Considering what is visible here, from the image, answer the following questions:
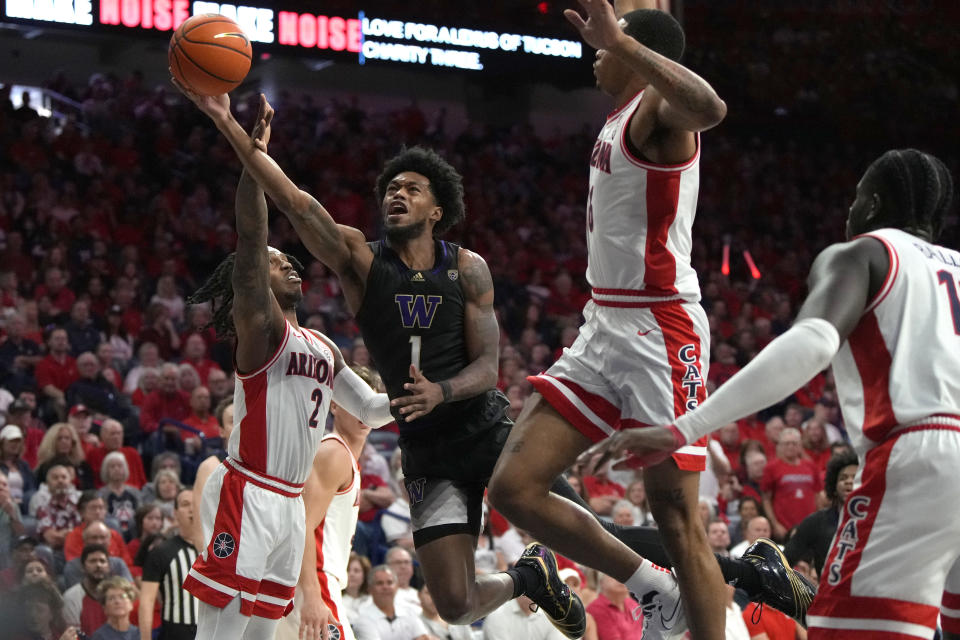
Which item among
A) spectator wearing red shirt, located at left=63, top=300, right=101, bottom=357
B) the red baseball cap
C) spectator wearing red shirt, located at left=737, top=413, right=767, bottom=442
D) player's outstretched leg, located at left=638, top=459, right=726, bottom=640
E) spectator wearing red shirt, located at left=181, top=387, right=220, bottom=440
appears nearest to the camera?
player's outstretched leg, located at left=638, top=459, right=726, bottom=640

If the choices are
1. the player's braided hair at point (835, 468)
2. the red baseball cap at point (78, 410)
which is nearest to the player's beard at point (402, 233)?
the player's braided hair at point (835, 468)

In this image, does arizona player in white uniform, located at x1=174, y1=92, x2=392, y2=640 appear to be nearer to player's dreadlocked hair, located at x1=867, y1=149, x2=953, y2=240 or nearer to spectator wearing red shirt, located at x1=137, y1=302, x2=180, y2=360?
player's dreadlocked hair, located at x1=867, y1=149, x2=953, y2=240

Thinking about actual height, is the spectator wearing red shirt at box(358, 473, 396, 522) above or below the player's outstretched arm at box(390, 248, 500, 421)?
below

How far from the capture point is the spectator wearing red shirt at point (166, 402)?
33.5 ft

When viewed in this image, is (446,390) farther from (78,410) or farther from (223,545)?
(78,410)

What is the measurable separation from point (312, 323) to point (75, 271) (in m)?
2.86

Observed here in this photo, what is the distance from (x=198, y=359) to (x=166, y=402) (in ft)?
2.71

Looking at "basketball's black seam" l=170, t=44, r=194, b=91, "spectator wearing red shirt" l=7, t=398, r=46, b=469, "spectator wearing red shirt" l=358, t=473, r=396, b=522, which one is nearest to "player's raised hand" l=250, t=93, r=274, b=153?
"basketball's black seam" l=170, t=44, r=194, b=91

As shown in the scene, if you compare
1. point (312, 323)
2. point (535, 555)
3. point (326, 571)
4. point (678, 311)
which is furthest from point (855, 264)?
point (312, 323)

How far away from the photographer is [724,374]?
1359 cm

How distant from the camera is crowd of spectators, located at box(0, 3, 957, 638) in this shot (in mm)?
8344

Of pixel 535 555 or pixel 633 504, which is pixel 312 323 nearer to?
pixel 633 504

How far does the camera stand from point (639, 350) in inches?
163

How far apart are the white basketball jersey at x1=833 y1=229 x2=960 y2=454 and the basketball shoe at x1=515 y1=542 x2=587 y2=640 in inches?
86.9
